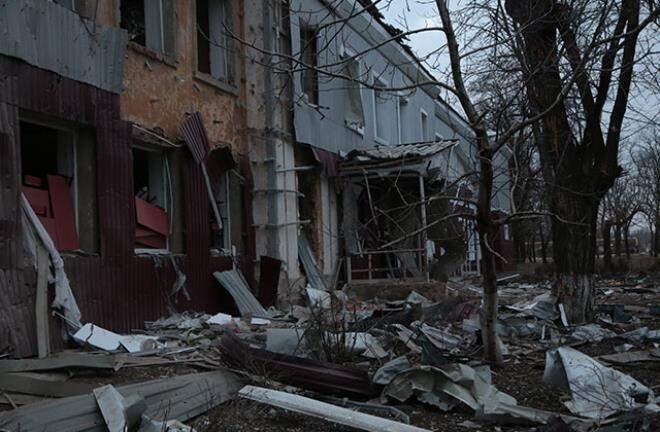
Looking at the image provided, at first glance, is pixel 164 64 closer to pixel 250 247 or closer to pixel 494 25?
pixel 250 247

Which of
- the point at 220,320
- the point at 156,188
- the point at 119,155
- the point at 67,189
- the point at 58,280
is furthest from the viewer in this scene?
the point at 156,188

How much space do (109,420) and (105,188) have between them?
4.35 metres

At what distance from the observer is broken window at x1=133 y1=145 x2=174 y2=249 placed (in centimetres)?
933

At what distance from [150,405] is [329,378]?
1468mm

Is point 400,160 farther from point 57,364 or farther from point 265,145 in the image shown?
point 57,364

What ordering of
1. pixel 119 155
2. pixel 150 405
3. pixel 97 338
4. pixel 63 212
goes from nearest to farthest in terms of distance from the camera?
pixel 150 405 < pixel 97 338 < pixel 63 212 < pixel 119 155

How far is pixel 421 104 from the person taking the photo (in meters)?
21.4

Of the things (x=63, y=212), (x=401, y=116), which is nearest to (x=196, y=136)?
(x=63, y=212)

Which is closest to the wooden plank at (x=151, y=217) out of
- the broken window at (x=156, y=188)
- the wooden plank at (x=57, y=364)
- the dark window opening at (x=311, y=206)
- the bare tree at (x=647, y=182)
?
the broken window at (x=156, y=188)

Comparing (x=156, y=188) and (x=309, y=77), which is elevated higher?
(x=309, y=77)

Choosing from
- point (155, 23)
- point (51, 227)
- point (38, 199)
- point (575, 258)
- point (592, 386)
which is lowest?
point (592, 386)

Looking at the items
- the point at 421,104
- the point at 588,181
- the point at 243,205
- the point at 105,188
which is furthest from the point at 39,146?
the point at 421,104

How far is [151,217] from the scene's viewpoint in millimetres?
9203

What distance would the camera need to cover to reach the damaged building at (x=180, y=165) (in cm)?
681
